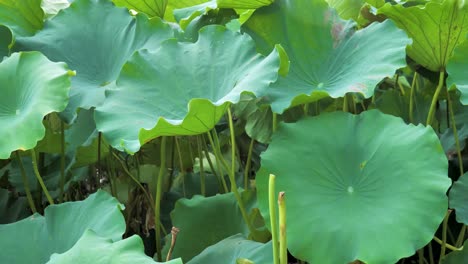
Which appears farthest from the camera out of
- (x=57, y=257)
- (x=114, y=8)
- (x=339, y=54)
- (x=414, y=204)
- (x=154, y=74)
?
(x=114, y=8)

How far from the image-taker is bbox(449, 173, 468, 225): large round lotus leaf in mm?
1067

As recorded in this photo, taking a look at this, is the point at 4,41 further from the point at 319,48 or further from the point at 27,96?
the point at 319,48

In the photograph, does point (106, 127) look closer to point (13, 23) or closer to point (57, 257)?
point (57, 257)

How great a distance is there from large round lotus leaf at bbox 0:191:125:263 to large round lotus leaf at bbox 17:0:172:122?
0.84 ft

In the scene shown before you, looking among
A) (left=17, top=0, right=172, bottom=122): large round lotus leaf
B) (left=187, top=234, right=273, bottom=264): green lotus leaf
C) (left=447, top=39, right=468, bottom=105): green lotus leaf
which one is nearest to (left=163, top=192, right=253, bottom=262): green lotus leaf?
(left=187, top=234, right=273, bottom=264): green lotus leaf

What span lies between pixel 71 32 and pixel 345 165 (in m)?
0.56

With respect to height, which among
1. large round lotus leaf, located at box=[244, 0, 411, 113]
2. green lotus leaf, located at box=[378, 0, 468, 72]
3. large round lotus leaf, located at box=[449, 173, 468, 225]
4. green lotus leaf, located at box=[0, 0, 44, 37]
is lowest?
large round lotus leaf, located at box=[449, 173, 468, 225]

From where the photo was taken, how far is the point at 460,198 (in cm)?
109

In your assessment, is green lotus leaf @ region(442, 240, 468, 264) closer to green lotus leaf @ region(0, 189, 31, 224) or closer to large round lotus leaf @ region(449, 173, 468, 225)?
large round lotus leaf @ region(449, 173, 468, 225)

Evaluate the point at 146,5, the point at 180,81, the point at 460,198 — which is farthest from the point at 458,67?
the point at 146,5

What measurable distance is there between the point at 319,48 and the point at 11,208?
27.6 inches

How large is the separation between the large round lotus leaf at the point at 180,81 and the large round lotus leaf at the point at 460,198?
0.37 metres

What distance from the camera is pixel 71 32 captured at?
1.22 meters

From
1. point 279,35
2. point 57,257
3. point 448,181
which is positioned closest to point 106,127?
point 57,257
